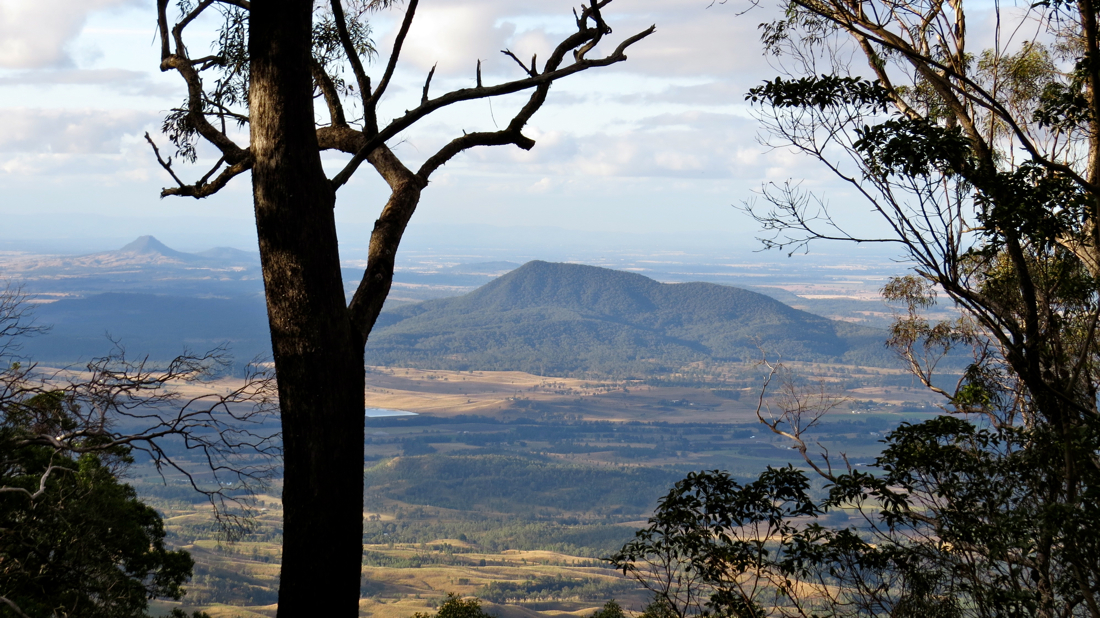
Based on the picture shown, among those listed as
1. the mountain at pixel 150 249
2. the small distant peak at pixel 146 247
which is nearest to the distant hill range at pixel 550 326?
the mountain at pixel 150 249

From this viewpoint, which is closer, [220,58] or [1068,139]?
[220,58]

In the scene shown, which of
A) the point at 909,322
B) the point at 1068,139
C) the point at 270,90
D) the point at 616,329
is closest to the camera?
the point at 270,90

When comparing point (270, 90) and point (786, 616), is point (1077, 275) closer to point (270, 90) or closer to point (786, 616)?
point (786, 616)

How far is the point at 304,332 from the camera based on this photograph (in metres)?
2.50

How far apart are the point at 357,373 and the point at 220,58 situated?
108 inches

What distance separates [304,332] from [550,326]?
97.7 meters

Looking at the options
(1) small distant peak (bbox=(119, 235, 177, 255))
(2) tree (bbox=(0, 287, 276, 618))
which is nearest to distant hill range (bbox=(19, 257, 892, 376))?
(1) small distant peak (bbox=(119, 235, 177, 255))

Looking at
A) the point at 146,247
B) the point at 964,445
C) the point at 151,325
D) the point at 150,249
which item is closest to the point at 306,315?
the point at 964,445

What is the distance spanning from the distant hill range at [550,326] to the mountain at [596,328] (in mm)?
138

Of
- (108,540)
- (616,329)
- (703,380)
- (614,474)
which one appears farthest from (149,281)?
(108,540)

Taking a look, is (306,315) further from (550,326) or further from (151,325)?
(550,326)

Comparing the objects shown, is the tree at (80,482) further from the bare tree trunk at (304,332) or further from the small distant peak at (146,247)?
the small distant peak at (146,247)

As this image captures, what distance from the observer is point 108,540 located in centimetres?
612

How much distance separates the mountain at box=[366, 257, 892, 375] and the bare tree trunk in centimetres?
8193
